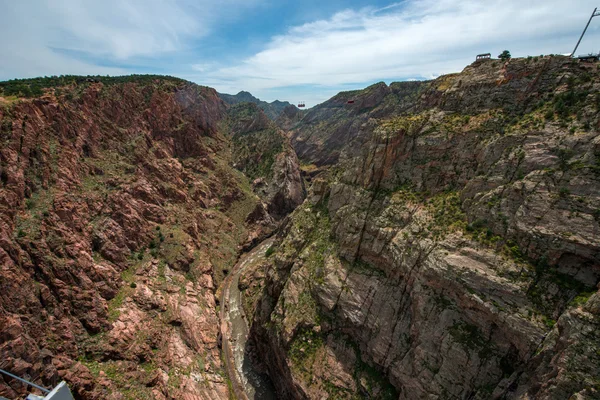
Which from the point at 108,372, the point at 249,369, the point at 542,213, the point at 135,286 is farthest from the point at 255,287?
the point at 542,213

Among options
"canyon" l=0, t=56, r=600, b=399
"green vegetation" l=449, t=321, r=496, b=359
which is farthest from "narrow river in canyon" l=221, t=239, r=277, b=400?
"green vegetation" l=449, t=321, r=496, b=359

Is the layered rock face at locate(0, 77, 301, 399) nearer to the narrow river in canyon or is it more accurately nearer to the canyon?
the canyon

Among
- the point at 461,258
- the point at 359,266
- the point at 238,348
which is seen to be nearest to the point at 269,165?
the point at 238,348

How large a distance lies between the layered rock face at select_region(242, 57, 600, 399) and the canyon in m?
0.20

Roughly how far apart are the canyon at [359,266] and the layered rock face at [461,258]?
195mm

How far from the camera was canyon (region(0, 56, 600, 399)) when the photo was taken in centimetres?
2928

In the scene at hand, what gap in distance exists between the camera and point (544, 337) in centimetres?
A: 2739

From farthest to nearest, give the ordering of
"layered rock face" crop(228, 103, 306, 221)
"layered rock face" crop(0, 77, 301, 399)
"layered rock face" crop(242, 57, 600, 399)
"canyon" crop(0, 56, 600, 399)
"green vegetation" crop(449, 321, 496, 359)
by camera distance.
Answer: "layered rock face" crop(228, 103, 306, 221) < "layered rock face" crop(0, 77, 301, 399) < "green vegetation" crop(449, 321, 496, 359) < "canyon" crop(0, 56, 600, 399) < "layered rock face" crop(242, 57, 600, 399)

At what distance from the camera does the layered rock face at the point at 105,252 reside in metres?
37.8

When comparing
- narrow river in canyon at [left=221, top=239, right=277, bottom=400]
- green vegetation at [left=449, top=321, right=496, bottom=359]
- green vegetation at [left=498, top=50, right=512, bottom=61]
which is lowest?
narrow river in canyon at [left=221, top=239, right=277, bottom=400]

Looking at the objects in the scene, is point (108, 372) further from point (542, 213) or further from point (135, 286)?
point (542, 213)

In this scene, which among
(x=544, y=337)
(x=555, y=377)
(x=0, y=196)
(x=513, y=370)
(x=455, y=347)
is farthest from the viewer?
(x=0, y=196)

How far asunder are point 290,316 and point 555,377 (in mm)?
33267

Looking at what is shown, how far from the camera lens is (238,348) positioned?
6106 centimetres
